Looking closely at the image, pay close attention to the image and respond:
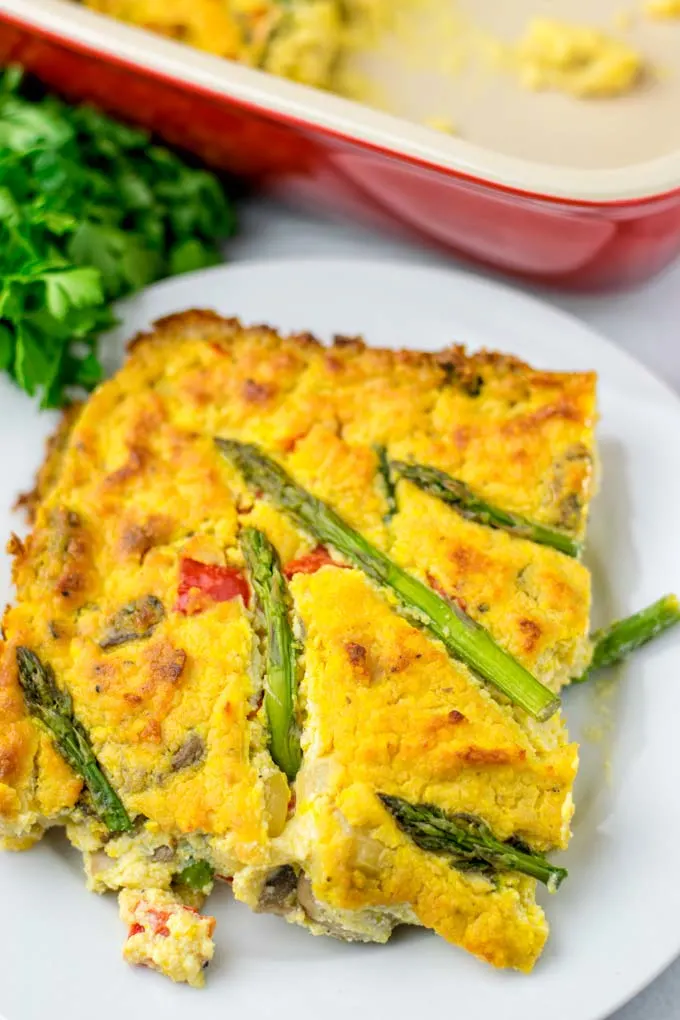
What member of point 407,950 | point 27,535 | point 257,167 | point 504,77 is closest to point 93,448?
point 27,535

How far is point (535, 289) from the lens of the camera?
4629mm

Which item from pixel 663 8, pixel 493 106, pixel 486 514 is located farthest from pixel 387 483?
pixel 663 8

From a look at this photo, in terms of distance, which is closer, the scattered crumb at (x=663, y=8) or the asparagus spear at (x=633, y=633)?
the asparagus spear at (x=633, y=633)

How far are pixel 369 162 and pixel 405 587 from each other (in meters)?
1.54

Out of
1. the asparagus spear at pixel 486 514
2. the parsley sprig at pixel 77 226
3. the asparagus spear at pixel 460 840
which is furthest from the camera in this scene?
the parsley sprig at pixel 77 226

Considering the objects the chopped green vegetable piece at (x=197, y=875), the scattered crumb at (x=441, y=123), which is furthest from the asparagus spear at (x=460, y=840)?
the scattered crumb at (x=441, y=123)

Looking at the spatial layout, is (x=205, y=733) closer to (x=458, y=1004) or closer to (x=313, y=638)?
(x=313, y=638)

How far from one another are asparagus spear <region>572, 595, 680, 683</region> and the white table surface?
1105 millimetres

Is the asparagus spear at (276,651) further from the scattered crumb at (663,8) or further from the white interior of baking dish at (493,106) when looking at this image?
the scattered crumb at (663,8)

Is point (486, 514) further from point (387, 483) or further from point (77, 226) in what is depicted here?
point (77, 226)

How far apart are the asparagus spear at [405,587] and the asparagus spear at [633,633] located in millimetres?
455

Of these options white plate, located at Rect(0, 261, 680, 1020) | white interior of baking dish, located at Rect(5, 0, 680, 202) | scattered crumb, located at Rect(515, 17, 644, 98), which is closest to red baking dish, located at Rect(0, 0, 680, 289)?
white interior of baking dish, located at Rect(5, 0, 680, 202)

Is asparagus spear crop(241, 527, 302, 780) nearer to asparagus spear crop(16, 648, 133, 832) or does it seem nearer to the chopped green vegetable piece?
the chopped green vegetable piece

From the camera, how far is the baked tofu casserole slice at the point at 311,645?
3129mm
